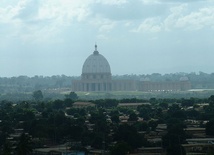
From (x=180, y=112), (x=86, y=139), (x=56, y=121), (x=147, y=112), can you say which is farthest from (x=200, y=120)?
(x=86, y=139)

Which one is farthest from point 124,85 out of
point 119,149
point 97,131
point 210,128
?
point 119,149

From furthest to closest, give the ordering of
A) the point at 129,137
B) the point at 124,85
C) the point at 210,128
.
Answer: the point at 124,85 → the point at 210,128 → the point at 129,137

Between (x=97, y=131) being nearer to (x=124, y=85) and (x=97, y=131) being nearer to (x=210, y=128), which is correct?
(x=210, y=128)

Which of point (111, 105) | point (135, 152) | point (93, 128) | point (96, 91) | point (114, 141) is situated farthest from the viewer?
point (96, 91)

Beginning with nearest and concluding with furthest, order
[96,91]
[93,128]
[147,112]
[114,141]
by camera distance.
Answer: [114,141]
[93,128]
[147,112]
[96,91]

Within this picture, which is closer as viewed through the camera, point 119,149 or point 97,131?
point 119,149

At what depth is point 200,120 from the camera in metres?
69.6

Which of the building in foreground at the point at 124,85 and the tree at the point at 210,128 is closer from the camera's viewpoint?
the tree at the point at 210,128

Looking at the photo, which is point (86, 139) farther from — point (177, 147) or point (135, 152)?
point (177, 147)

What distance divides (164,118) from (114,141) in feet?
55.2

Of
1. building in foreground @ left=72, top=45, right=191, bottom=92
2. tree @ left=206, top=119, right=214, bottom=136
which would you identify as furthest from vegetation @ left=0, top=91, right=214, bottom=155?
building in foreground @ left=72, top=45, right=191, bottom=92

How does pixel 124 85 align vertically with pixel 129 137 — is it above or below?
above

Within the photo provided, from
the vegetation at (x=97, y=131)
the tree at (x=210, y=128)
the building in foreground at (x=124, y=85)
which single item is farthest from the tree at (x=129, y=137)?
the building in foreground at (x=124, y=85)

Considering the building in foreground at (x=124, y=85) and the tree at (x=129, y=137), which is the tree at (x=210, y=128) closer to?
the tree at (x=129, y=137)
